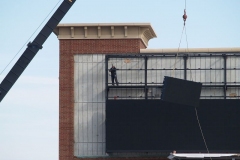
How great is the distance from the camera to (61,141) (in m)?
63.5

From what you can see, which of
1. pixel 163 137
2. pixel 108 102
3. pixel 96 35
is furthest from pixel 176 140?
pixel 96 35

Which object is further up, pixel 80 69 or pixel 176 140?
pixel 80 69

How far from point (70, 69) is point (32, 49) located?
525 centimetres

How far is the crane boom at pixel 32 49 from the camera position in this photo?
5834 cm

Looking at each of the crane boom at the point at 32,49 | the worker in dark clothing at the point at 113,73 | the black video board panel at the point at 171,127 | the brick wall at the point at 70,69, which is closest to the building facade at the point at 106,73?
the brick wall at the point at 70,69

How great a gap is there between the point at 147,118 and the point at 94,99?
451 centimetres

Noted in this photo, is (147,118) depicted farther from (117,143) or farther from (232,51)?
(232,51)

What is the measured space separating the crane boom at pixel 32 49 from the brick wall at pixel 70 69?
374 centimetres

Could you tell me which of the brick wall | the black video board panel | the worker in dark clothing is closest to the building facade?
the brick wall

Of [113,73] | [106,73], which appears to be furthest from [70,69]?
[113,73]

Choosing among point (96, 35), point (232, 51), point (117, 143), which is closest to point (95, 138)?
point (117, 143)

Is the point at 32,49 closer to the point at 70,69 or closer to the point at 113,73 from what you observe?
the point at 70,69

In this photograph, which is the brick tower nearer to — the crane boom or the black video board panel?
the black video board panel

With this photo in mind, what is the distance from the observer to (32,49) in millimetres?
59438
